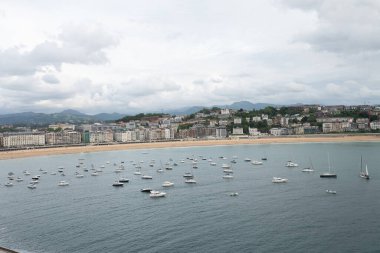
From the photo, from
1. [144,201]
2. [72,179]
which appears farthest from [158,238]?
[72,179]

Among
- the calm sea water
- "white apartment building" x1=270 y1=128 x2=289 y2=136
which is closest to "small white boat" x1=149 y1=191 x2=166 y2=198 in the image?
the calm sea water

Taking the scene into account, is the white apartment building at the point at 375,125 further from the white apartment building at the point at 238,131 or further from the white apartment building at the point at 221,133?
the white apartment building at the point at 221,133

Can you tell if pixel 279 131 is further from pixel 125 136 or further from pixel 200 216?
pixel 200 216

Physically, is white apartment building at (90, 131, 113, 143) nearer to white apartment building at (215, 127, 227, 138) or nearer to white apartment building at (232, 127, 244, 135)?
white apartment building at (215, 127, 227, 138)

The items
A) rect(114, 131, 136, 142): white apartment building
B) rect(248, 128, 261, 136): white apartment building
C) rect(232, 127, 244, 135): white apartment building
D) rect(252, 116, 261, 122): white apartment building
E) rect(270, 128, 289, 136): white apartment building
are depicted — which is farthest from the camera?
rect(252, 116, 261, 122): white apartment building

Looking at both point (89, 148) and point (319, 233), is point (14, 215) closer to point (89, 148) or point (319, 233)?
point (319, 233)

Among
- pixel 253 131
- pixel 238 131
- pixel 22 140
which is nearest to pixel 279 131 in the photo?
pixel 253 131
